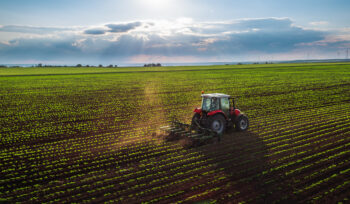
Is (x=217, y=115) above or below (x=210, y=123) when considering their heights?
above

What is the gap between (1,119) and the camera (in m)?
19.2

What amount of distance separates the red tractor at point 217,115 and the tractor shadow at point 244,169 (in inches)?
25.3

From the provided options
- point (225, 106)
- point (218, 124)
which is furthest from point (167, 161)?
point (225, 106)

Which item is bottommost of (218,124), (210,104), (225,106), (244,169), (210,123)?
(244,169)

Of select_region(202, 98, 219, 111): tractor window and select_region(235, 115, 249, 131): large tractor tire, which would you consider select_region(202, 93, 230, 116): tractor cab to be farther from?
select_region(235, 115, 249, 131): large tractor tire

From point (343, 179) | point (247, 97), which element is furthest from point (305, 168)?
point (247, 97)

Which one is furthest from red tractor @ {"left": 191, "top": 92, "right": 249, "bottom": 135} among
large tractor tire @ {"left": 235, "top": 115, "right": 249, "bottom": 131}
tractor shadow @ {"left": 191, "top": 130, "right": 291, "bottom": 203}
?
tractor shadow @ {"left": 191, "top": 130, "right": 291, "bottom": 203}

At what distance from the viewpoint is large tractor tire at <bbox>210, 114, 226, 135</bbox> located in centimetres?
1296

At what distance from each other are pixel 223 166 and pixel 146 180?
2.96 meters

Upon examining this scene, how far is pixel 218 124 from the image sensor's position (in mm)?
13242

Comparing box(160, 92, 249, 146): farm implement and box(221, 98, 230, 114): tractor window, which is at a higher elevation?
box(221, 98, 230, 114): tractor window

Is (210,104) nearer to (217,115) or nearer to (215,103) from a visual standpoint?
(215,103)

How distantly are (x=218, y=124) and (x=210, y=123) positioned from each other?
56 cm

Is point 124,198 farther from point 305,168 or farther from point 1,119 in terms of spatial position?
point 1,119
